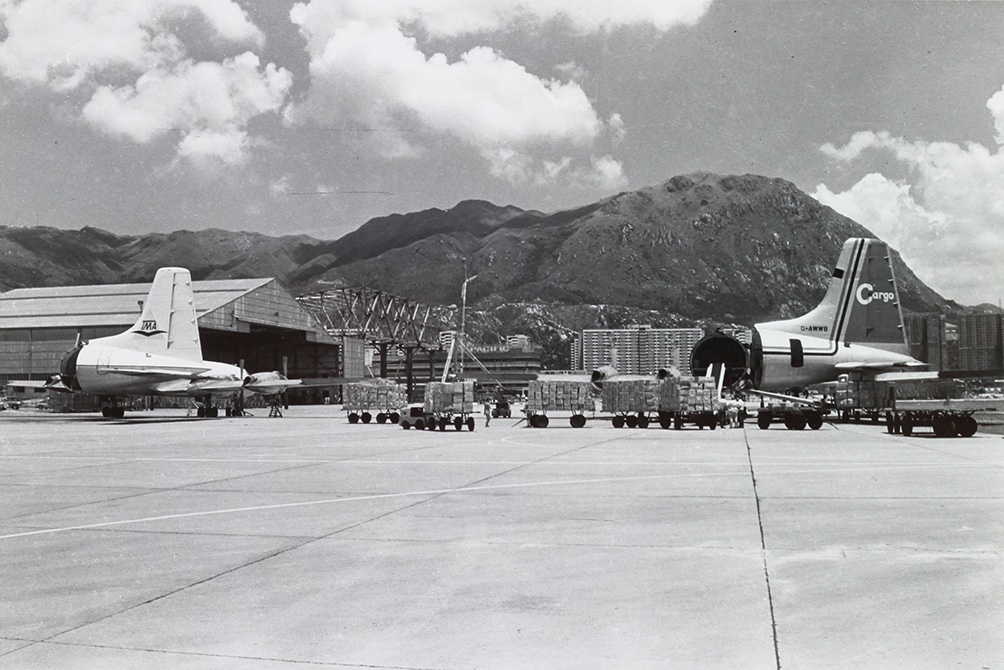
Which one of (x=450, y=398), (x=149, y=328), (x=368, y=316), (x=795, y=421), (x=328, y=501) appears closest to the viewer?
(x=328, y=501)

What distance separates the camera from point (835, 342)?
46.7m

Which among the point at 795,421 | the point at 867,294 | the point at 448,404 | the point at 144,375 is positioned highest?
the point at 867,294

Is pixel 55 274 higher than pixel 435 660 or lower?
higher

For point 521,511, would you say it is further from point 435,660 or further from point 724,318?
point 724,318

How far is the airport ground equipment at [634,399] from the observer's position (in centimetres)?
4038

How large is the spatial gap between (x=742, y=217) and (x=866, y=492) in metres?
170

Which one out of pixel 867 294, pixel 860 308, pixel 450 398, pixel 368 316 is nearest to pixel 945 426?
pixel 860 308

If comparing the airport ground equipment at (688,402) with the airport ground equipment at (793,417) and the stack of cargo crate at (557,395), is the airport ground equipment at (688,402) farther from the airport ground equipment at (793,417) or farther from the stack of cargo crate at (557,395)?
the stack of cargo crate at (557,395)

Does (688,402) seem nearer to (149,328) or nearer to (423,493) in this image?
(423,493)

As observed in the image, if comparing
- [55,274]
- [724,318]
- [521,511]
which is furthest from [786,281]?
[521,511]

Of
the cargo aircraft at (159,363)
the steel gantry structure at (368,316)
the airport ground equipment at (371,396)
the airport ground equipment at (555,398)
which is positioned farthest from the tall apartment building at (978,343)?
the steel gantry structure at (368,316)

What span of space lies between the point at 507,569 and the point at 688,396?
32.9 m

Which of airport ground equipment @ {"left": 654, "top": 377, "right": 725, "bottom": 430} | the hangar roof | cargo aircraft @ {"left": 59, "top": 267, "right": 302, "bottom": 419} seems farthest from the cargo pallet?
the hangar roof

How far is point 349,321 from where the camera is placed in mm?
122688
